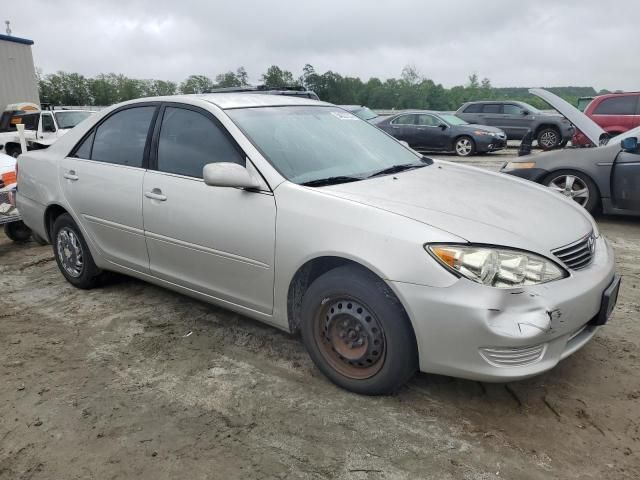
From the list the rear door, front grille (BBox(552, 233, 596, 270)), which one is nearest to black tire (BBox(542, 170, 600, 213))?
front grille (BBox(552, 233, 596, 270))

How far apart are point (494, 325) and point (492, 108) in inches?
642

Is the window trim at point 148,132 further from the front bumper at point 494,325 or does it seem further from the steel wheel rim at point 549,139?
the steel wheel rim at point 549,139

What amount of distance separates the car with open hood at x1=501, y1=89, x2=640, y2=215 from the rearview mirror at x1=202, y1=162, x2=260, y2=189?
419cm

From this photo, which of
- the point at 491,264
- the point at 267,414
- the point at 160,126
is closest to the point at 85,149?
the point at 160,126

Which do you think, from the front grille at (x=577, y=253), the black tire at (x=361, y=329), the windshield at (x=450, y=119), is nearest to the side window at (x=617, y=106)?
the windshield at (x=450, y=119)

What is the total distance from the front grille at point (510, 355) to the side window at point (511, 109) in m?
16.1

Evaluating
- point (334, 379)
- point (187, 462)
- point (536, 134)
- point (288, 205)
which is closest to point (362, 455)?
point (334, 379)

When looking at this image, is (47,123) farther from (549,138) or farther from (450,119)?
(549,138)

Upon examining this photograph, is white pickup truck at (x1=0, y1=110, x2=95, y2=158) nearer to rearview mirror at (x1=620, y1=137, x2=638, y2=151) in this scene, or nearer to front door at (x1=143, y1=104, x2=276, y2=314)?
front door at (x1=143, y1=104, x2=276, y2=314)

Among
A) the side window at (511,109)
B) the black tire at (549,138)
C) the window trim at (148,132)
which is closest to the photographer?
the window trim at (148,132)

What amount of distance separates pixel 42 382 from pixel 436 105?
58.4 m

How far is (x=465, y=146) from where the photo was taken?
1468 cm

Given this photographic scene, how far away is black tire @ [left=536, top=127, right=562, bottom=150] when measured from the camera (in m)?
15.8

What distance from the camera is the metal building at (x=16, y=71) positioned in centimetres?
1942
